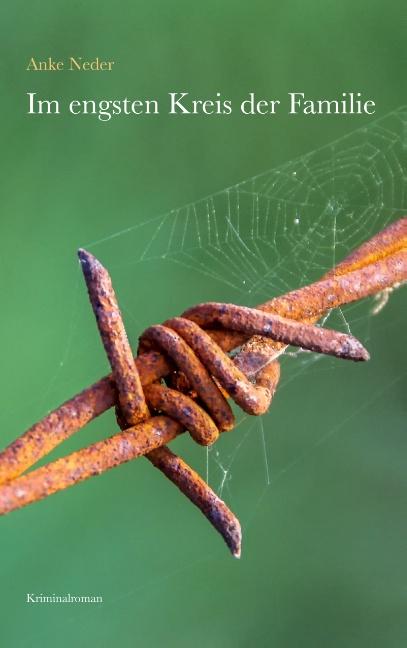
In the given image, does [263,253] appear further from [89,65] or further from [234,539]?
[234,539]

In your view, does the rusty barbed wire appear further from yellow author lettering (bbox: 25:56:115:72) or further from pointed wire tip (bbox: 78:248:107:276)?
yellow author lettering (bbox: 25:56:115:72)

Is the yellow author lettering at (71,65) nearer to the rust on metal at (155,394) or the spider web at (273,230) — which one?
the spider web at (273,230)

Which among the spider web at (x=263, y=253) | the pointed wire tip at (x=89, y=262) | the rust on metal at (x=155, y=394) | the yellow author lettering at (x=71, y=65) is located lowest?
the rust on metal at (x=155, y=394)

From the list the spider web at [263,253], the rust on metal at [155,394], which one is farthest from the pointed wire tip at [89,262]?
the spider web at [263,253]

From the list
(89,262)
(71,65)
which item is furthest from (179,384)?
(71,65)

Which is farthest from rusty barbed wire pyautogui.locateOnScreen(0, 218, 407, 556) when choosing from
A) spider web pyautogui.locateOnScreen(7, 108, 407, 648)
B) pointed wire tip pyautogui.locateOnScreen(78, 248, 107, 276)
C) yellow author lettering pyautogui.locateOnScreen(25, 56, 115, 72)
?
yellow author lettering pyautogui.locateOnScreen(25, 56, 115, 72)

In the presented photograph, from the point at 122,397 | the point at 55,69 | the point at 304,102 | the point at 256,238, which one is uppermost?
the point at 55,69

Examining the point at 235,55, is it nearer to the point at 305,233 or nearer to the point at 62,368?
the point at 305,233

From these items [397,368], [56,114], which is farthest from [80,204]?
[397,368]

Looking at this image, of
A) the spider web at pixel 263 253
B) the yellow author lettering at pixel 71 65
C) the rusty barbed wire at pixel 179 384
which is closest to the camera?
the rusty barbed wire at pixel 179 384
